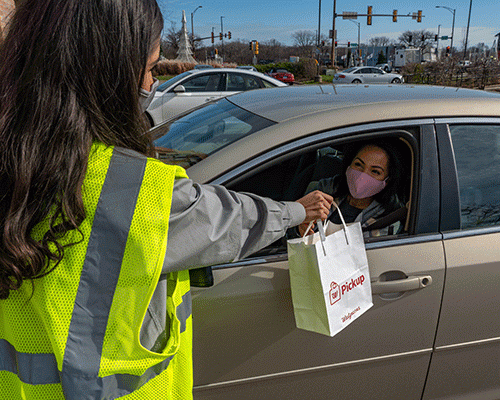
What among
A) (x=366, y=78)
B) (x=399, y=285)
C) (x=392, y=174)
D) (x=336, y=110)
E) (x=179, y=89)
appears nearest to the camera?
(x=399, y=285)

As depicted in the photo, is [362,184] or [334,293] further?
[362,184]

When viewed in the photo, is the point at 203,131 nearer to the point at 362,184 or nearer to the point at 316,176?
the point at 316,176

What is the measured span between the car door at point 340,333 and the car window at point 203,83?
341 inches

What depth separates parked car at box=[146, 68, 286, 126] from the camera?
941 cm

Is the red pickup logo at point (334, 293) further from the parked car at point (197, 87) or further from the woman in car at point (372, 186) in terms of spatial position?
the parked car at point (197, 87)

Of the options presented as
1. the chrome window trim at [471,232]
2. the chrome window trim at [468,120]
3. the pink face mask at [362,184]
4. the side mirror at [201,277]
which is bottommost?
the chrome window trim at [471,232]

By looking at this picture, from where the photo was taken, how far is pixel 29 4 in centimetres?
109

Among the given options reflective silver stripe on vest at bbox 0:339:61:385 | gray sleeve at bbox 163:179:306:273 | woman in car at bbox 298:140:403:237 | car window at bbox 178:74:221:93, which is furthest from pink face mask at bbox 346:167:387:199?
car window at bbox 178:74:221:93

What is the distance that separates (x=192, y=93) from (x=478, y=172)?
8472 mm

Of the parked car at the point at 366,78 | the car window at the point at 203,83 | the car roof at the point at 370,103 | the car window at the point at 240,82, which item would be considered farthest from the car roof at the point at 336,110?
the parked car at the point at 366,78

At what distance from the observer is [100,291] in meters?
1.04

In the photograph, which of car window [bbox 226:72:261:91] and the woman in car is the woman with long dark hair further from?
car window [bbox 226:72:261:91]

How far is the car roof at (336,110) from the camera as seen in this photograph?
174 cm

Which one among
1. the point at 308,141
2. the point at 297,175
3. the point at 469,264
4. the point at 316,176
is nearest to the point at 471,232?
the point at 469,264
